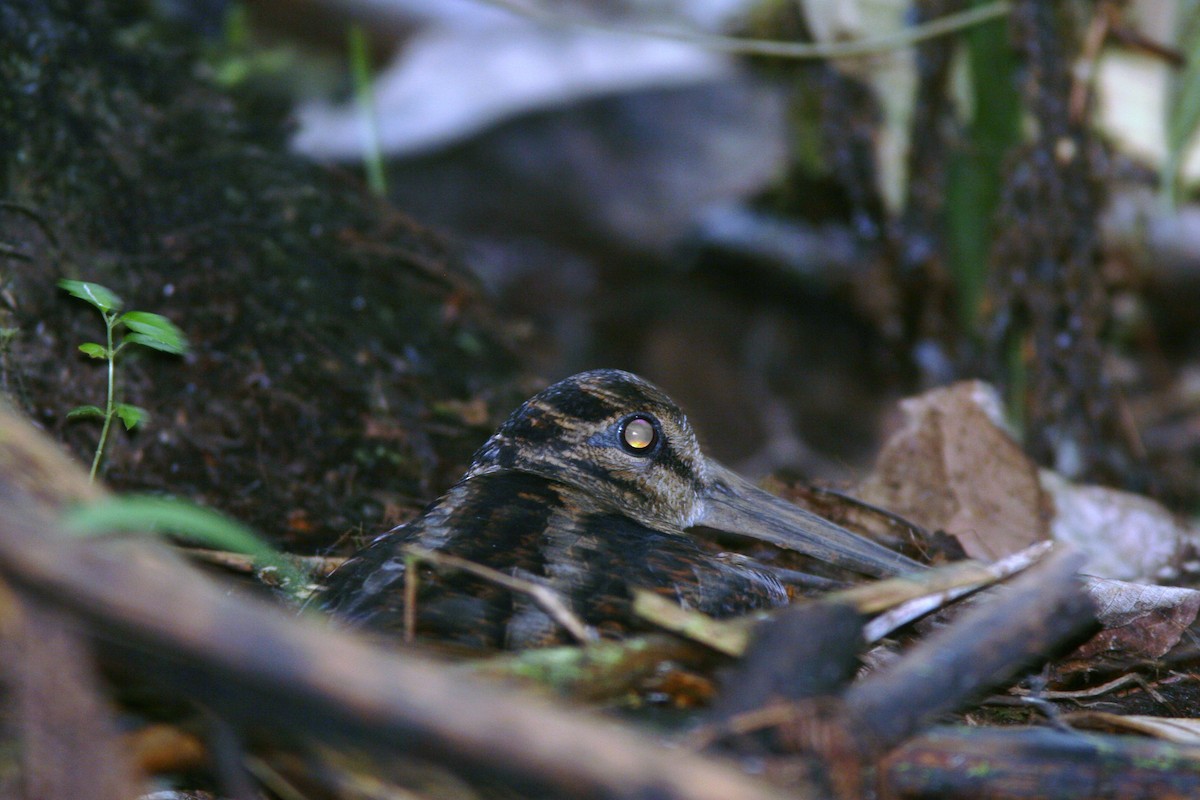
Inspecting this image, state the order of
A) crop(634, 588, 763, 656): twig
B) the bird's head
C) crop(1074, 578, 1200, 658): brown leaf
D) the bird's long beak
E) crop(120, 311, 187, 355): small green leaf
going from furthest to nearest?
the bird's head, the bird's long beak, crop(1074, 578, 1200, 658): brown leaf, crop(120, 311, 187, 355): small green leaf, crop(634, 588, 763, 656): twig

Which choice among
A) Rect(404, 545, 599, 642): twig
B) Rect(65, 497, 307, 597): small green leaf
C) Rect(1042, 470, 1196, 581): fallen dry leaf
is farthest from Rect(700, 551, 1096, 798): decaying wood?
Rect(1042, 470, 1196, 581): fallen dry leaf

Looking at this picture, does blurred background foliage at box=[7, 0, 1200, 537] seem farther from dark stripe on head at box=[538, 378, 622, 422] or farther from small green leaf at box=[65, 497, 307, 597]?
small green leaf at box=[65, 497, 307, 597]

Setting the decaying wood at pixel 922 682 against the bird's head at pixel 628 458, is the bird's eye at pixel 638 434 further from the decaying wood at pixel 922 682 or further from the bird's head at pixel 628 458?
the decaying wood at pixel 922 682

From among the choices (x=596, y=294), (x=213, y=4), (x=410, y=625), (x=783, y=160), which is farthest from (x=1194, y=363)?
(x=410, y=625)

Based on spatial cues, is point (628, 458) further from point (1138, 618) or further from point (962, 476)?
point (1138, 618)

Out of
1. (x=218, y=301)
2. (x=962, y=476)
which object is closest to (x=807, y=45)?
(x=962, y=476)

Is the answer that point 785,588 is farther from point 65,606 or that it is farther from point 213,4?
point 213,4

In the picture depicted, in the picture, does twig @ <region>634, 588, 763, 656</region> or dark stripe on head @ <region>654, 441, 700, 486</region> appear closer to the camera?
twig @ <region>634, 588, 763, 656</region>

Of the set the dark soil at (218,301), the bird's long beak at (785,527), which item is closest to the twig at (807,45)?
the dark soil at (218,301)
